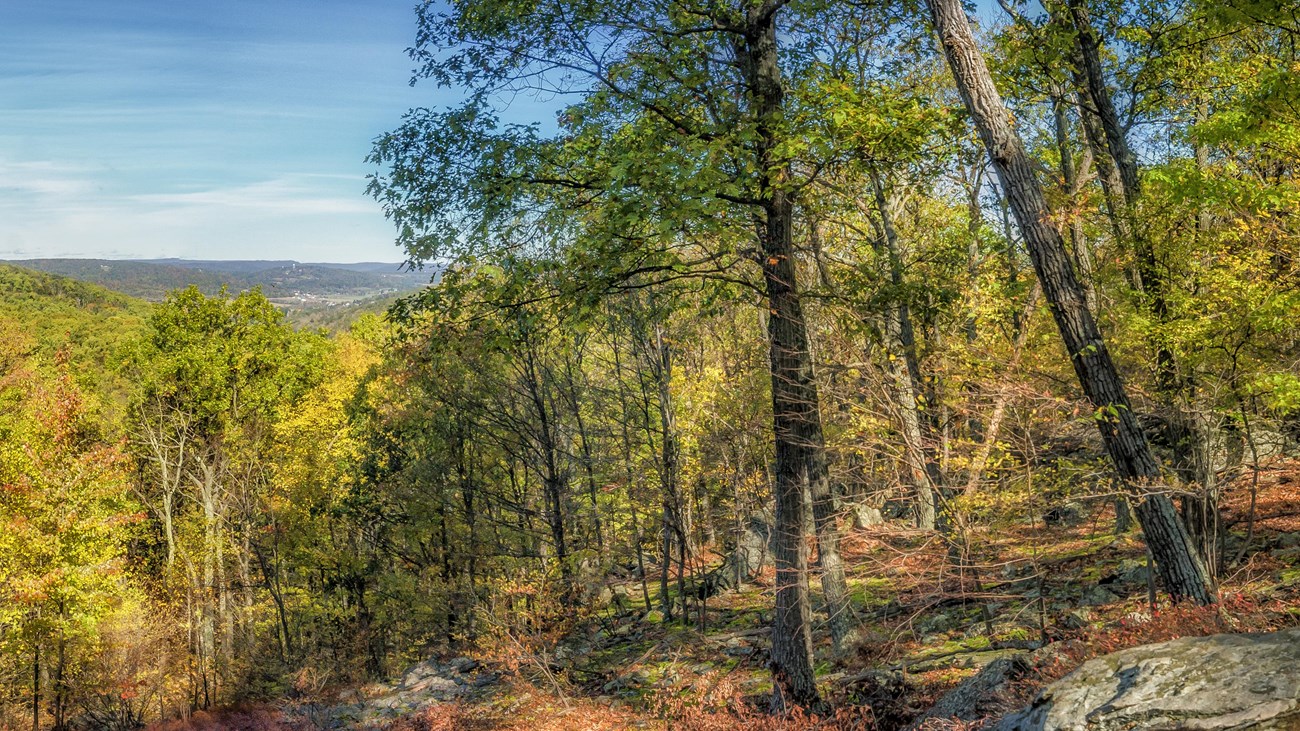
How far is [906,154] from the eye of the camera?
769 cm

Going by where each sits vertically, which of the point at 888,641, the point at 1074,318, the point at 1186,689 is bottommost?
the point at 888,641

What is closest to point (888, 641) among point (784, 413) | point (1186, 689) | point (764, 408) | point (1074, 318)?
point (784, 413)

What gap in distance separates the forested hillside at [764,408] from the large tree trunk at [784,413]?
0.05 metres

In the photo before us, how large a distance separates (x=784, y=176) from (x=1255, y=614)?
5.03 m

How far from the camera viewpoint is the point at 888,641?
941 cm

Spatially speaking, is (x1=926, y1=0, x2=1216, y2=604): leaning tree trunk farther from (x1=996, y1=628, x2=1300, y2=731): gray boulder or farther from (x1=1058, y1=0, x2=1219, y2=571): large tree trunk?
(x1=996, y1=628, x2=1300, y2=731): gray boulder

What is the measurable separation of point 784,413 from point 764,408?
862 cm

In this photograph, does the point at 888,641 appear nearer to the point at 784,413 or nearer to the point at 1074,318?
the point at 784,413

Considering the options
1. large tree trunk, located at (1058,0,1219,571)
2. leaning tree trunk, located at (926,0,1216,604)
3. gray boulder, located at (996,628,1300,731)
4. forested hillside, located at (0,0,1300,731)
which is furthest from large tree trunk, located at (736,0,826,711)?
large tree trunk, located at (1058,0,1219,571)

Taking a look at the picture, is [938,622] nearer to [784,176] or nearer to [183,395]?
[784,176]

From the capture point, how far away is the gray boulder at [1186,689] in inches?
141

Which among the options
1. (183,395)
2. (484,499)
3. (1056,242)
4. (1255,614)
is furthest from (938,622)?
(183,395)

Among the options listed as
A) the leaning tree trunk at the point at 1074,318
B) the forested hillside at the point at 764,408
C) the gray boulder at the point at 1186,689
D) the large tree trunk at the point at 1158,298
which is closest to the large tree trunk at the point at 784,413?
the forested hillside at the point at 764,408

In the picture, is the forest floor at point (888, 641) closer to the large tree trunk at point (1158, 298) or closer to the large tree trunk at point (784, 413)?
the large tree trunk at point (1158, 298)
